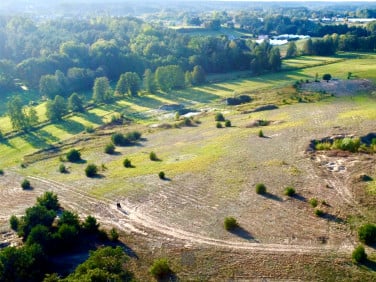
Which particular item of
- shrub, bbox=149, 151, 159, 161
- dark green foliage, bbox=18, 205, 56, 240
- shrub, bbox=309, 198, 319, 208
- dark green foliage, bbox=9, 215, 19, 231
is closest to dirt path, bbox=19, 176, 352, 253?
dark green foliage, bbox=18, 205, 56, 240

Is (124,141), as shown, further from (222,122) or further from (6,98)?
(6,98)

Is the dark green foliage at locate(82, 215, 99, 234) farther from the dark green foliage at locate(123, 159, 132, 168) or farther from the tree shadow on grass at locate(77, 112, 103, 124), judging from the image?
the tree shadow on grass at locate(77, 112, 103, 124)

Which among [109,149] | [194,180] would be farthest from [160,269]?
[109,149]

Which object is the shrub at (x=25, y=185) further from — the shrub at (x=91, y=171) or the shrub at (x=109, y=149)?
the shrub at (x=109, y=149)

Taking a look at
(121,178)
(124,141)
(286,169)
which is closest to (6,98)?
(124,141)

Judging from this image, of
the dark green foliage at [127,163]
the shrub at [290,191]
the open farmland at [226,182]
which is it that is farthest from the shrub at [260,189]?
the dark green foliage at [127,163]
